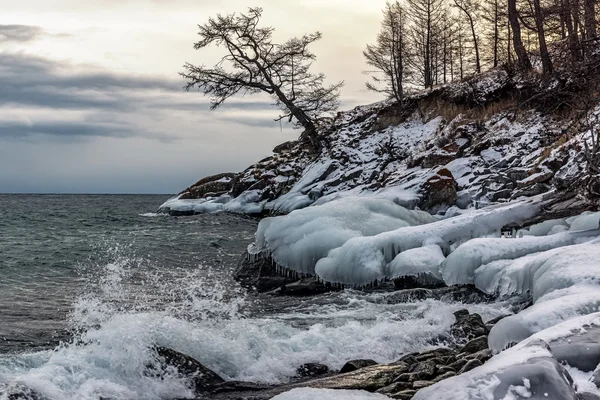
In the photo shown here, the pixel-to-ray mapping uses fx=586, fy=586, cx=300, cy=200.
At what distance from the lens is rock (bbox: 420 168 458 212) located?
16562 mm

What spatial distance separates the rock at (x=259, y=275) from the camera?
11.6 m

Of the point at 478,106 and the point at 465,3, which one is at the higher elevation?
the point at 465,3

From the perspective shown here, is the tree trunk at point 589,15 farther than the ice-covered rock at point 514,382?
Yes

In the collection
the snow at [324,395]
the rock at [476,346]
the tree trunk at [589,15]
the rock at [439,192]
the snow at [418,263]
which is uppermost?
the tree trunk at [589,15]

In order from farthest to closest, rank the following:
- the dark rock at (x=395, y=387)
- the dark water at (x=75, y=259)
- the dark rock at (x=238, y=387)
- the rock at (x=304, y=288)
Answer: the rock at (x=304, y=288)
the dark water at (x=75, y=259)
the dark rock at (x=238, y=387)
the dark rock at (x=395, y=387)

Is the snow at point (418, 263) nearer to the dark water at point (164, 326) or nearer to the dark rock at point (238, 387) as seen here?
the dark water at point (164, 326)

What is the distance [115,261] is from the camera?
1608 cm

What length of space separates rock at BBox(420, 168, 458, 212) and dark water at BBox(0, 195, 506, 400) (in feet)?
19.0

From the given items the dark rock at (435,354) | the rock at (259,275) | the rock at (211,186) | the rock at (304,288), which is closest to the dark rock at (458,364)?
the dark rock at (435,354)

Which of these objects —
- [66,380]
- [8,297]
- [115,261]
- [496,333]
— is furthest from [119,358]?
[115,261]

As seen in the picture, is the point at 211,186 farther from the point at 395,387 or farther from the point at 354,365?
the point at 395,387

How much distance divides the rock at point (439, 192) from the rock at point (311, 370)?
10655 millimetres

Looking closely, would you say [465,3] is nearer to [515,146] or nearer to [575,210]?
[515,146]

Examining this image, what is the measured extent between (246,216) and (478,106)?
1113 cm
